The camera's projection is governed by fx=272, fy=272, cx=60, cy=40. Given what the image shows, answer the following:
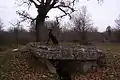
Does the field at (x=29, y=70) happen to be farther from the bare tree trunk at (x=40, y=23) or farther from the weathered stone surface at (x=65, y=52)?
the bare tree trunk at (x=40, y=23)

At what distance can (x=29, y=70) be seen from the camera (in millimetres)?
15406

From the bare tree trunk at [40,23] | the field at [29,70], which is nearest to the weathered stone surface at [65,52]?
the field at [29,70]

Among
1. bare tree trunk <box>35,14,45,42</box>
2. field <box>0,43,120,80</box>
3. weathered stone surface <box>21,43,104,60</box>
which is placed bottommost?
field <box>0,43,120,80</box>

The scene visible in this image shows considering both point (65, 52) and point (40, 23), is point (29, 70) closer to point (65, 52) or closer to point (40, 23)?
point (65, 52)

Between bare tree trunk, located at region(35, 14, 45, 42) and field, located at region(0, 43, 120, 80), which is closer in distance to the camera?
field, located at region(0, 43, 120, 80)

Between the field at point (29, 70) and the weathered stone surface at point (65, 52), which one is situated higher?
the weathered stone surface at point (65, 52)

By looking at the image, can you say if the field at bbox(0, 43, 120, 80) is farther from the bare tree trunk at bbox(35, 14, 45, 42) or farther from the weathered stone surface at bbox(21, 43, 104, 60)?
the bare tree trunk at bbox(35, 14, 45, 42)

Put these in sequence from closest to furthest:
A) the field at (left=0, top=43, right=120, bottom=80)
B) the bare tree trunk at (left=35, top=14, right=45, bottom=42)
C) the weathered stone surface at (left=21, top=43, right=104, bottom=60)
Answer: the field at (left=0, top=43, right=120, bottom=80)
the weathered stone surface at (left=21, top=43, right=104, bottom=60)
the bare tree trunk at (left=35, top=14, right=45, bottom=42)

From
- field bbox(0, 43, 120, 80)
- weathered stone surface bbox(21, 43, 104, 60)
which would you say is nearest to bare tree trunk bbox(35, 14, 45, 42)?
weathered stone surface bbox(21, 43, 104, 60)

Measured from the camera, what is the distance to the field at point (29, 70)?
572 inches

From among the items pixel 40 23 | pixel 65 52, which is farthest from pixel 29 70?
pixel 40 23

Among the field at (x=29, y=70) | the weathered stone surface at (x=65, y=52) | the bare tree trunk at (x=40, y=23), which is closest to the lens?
the field at (x=29, y=70)

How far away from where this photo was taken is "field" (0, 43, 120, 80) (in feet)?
47.7

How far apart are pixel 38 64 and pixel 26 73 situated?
1474 millimetres
